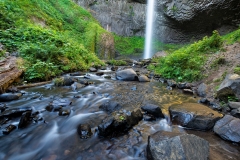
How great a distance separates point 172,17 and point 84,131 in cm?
1699

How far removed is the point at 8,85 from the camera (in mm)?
3730

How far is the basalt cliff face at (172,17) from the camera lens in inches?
518

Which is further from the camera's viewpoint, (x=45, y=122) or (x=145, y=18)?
(x=145, y=18)

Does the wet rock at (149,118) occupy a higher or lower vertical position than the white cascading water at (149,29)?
lower

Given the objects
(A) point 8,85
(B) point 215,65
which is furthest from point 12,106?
(B) point 215,65

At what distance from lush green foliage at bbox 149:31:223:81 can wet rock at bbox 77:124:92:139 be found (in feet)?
14.9

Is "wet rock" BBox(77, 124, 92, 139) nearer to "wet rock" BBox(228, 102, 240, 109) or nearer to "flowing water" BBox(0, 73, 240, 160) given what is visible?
"flowing water" BBox(0, 73, 240, 160)

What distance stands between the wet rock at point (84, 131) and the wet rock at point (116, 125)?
185 mm

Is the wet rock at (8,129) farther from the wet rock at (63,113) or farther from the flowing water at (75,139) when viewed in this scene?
the wet rock at (63,113)

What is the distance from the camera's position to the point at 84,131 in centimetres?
237

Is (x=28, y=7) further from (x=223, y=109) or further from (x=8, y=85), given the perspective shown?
(x=223, y=109)

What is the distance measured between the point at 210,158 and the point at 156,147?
755mm

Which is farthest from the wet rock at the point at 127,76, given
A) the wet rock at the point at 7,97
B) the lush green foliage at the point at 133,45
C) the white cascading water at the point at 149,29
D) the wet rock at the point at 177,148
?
the lush green foliage at the point at 133,45

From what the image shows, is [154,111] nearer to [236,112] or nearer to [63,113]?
[236,112]
